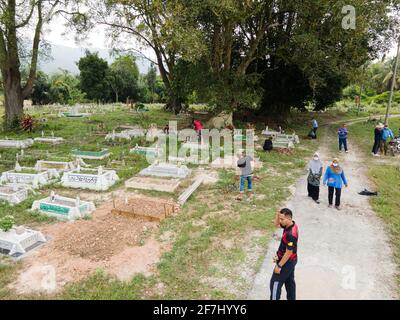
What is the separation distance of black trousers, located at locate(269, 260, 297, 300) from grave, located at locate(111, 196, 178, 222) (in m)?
4.20

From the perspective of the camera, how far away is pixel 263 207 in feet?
31.8

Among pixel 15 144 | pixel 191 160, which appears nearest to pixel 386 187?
pixel 191 160

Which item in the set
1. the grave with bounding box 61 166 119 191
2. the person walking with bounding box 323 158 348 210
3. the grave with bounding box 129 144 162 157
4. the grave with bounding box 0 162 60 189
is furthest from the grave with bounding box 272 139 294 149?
the grave with bounding box 0 162 60 189

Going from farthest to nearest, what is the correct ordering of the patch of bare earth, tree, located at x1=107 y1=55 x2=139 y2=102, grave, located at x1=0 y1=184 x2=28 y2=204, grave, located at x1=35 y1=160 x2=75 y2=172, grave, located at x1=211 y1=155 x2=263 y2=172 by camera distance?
1. tree, located at x1=107 y1=55 x2=139 y2=102
2. grave, located at x1=211 y1=155 x2=263 y2=172
3. grave, located at x1=35 y1=160 x2=75 y2=172
4. grave, located at x1=0 y1=184 x2=28 y2=204
5. the patch of bare earth

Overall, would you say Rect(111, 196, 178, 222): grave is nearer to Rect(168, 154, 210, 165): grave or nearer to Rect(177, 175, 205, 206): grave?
Rect(177, 175, 205, 206): grave

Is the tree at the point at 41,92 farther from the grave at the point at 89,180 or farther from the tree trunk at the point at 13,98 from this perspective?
the grave at the point at 89,180

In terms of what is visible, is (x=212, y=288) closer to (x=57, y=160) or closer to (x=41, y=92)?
(x=57, y=160)

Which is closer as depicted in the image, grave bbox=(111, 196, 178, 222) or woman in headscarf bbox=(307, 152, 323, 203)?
grave bbox=(111, 196, 178, 222)

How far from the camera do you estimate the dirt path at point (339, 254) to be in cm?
571

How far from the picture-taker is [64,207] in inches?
347

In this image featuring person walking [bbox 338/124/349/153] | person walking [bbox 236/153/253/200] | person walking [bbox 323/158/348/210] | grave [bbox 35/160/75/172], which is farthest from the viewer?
person walking [bbox 338/124/349/153]

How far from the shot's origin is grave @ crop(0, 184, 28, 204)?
32.7ft

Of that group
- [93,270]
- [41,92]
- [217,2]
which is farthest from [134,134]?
[41,92]

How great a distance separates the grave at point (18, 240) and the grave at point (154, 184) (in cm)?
429
